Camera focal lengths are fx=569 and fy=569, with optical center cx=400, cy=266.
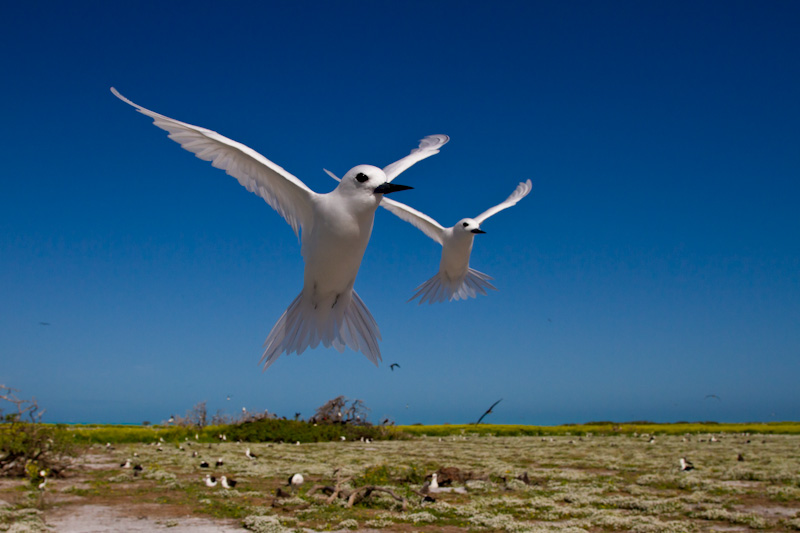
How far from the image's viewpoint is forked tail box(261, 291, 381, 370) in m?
1.54

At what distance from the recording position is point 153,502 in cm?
1216

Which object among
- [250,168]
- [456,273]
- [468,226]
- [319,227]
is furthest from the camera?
[456,273]

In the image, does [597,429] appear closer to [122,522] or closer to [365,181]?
[122,522]

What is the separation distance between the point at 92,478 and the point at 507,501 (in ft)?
36.2

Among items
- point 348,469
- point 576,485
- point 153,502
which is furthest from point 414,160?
point 348,469

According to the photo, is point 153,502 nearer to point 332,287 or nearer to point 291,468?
point 291,468

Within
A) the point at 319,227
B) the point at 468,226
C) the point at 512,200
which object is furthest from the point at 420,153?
the point at 512,200

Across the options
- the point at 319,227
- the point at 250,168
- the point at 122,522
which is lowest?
the point at 122,522

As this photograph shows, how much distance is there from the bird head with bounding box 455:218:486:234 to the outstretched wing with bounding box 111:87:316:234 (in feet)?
2.55

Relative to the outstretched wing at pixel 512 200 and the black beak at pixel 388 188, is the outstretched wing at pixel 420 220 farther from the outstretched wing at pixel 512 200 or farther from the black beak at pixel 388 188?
the black beak at pixel 388 188

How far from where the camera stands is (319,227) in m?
1.39

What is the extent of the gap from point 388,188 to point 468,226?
1.07m

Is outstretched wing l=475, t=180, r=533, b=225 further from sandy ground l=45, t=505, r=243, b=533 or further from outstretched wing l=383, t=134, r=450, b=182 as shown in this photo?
sandy ground l=45, t=505, r=243, b=533

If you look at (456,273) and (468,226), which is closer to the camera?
(468,226)
